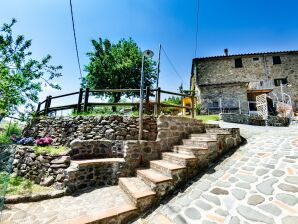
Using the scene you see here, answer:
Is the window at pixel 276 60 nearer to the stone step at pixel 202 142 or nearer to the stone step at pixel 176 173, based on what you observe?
the stone step at pixel 202 142

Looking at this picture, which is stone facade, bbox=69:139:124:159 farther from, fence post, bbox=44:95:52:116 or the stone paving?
fence post, bbox=44:95:52:116

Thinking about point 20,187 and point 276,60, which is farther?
point 276,60

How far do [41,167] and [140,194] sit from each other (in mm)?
3401

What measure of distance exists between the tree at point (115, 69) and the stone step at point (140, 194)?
1336 cm

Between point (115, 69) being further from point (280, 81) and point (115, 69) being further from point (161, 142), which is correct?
point (280, 81)

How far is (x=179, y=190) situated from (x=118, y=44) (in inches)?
793

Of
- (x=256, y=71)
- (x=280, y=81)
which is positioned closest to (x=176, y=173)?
(x=256, y=71)

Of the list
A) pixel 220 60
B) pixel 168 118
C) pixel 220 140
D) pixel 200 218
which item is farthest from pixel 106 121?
pixel 220 60

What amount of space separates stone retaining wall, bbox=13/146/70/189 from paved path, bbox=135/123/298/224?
2.79 m

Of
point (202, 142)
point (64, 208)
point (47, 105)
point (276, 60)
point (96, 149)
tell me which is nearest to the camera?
point (64, 208)

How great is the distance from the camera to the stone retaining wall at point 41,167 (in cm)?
439

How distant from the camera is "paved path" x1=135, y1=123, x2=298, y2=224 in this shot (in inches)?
93.7

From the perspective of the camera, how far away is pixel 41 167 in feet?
15.6

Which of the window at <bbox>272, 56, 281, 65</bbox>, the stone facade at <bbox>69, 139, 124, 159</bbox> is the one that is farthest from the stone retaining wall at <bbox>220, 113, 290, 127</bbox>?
the window at <bbox>272, 56, 281, 65</bbox>
